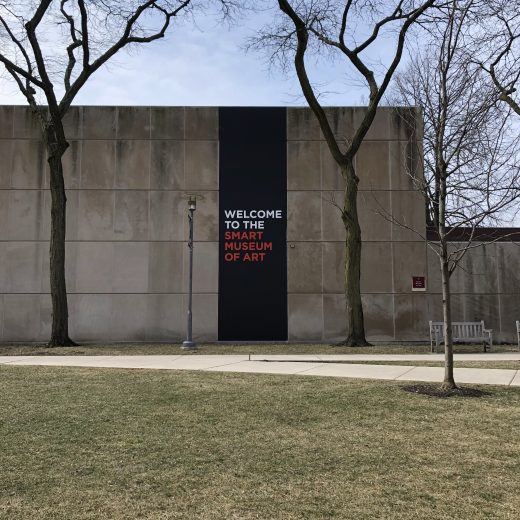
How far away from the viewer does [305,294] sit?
69.6ft

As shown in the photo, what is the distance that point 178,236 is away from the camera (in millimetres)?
21359

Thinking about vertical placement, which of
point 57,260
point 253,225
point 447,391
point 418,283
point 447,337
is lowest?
point 447,391

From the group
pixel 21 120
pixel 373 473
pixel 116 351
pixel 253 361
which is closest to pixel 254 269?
pixel 116 351

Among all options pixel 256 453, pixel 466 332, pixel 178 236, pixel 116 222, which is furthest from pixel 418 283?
pixel 256 453

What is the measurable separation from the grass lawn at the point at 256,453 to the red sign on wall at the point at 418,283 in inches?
508

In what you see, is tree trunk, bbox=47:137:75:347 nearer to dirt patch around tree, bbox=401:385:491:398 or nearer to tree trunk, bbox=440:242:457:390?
dirt patch around tree, bbox=401:385:491:398

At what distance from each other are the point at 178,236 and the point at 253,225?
9.59 ft

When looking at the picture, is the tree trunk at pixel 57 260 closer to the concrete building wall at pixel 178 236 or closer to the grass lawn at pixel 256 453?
the concrete building wall at pixel 178 236

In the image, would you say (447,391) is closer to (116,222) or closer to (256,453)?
(256,453)

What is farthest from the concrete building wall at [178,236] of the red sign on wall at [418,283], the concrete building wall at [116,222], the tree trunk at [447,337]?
the tree trunk at [447,337]

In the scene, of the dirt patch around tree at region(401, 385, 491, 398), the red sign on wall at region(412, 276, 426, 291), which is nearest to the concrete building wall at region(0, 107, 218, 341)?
the red sign on wall at region(412, 276, 426, 291)

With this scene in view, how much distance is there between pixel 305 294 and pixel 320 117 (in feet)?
21.8

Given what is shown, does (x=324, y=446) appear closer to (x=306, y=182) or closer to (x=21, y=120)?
(x=306, y=182)

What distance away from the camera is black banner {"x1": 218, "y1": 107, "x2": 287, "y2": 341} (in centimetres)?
2109
